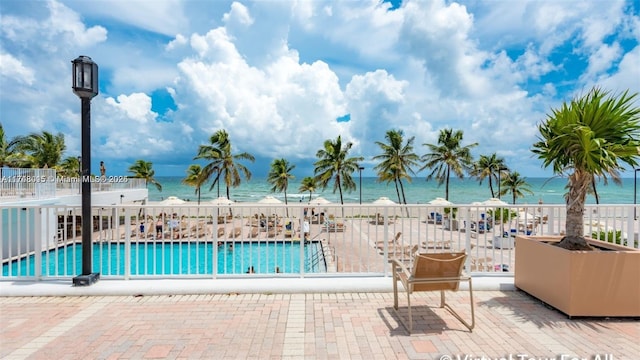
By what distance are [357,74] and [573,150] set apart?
14778mm

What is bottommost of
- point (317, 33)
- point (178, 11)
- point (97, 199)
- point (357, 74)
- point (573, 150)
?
point (97, 199)

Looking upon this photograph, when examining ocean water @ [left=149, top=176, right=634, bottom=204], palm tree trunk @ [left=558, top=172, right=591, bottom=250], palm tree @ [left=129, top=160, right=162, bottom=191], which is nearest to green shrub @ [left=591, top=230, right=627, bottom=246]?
palm tree trunk @ [left=558, top=172, right=591, bottom=250]

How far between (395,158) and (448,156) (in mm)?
4378

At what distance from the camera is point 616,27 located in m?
8.06

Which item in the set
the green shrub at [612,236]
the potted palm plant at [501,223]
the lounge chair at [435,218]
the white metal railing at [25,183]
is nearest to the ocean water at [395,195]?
the lounge chair at [435,218]

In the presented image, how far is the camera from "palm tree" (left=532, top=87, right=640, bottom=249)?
2.90m

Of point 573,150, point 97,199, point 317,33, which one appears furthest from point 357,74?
point 97,199

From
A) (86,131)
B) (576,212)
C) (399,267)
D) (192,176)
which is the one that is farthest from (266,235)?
(192,176)

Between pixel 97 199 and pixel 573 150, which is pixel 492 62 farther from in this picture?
pixel 97 199

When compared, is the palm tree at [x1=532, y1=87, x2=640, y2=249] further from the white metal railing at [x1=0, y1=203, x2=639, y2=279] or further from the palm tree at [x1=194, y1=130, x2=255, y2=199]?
the palm tree at [x1=194, y1=130, x2=255, y2=199]

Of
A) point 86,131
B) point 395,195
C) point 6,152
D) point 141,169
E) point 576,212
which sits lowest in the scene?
point 395,195

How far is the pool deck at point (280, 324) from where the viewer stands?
2.35 meters

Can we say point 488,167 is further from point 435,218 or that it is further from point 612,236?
point 435,218

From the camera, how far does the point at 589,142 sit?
2.87 meters
